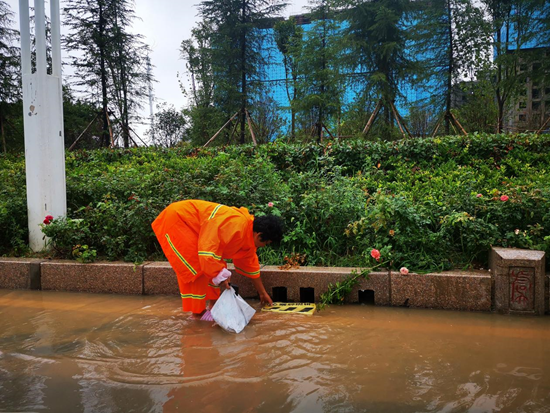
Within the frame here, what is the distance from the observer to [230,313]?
351 centimetres

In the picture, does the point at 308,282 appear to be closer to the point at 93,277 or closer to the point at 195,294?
the point at 195,294

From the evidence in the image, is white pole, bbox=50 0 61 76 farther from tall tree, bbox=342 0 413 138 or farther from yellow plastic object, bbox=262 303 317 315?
tall tree, bbox=342 0 413 138

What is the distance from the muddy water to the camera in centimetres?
242

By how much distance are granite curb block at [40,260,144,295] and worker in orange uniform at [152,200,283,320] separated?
1.01 metres

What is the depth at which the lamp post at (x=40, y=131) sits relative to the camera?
5207mm

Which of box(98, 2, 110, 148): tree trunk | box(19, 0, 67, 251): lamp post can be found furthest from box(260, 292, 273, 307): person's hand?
box(98, 2, 110, 148): tree trunk

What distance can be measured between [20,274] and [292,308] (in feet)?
10.2

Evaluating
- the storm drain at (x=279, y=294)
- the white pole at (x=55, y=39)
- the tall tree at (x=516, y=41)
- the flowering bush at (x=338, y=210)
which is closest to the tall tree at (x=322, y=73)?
the tall tree at (x=516, y=41)

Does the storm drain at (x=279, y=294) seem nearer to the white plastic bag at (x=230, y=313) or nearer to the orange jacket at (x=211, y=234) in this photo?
the orange jacket at (x=211, y=234)

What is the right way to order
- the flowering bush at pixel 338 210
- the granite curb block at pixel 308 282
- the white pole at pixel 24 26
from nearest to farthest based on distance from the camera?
the granite curb block at pixel 308 282
the flowering bush at pixel 338 210
the white pole at pixel 24 26

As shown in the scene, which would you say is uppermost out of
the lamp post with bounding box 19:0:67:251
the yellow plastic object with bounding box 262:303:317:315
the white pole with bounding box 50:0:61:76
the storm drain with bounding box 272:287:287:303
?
the white pole with bounding box 50:0:61:76

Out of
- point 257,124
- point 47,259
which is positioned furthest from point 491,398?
point 257,124

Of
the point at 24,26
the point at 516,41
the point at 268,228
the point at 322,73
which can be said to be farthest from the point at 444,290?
the point at 516,41

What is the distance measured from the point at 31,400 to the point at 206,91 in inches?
566
